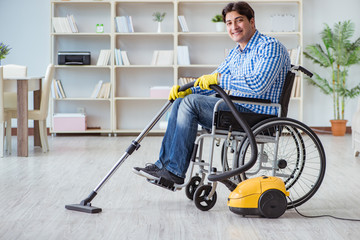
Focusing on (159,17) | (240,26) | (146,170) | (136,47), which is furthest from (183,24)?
(146,170)

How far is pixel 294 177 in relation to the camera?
2826 mm

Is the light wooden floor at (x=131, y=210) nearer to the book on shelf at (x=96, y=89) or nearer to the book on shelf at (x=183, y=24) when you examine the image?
the book on shelf at (x=96, y=89)

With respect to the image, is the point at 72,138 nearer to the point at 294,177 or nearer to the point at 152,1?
the point at 152,1

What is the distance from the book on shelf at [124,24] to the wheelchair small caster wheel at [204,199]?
4.16 metres

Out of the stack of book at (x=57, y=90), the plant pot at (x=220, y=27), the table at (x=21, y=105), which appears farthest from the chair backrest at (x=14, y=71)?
the plant pot at (x=220, y=27)

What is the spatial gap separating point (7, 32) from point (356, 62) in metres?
4.24

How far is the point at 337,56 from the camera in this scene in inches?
259

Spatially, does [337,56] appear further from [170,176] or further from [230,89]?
[170,176]

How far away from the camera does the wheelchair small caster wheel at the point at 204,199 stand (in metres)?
2.67

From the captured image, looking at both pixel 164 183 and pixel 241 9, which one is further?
pixel 241 9

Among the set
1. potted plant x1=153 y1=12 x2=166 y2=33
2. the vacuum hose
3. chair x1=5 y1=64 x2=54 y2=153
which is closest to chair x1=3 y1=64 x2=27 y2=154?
chair x1=5 y1=64 x2=54 y2=153

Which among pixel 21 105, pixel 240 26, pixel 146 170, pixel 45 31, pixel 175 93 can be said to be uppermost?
pixel 45 31

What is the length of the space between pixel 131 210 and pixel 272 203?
2.30 ft

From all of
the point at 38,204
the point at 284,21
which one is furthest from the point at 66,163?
the point at 284,21
